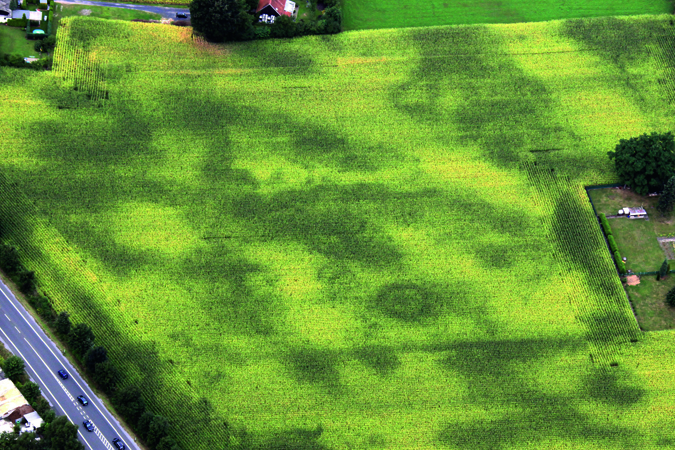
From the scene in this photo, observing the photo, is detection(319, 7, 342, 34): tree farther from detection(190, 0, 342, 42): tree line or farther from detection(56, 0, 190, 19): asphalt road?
detection(56, 0, 190, 19): asphalt road

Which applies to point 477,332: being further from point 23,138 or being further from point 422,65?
point 23,138

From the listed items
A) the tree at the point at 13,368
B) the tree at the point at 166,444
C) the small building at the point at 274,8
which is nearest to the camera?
the tree at the point at 166,444

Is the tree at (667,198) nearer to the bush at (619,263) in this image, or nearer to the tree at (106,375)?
the bush at (619,263)

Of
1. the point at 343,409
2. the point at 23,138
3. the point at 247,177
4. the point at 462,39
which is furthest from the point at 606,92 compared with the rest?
the point at 23,138

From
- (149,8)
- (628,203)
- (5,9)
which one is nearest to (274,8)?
(149,8)

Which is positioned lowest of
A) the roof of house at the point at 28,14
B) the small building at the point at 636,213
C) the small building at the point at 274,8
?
the small building at the point at 636,213

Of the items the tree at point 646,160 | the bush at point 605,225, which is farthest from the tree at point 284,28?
the bush at point 605,225

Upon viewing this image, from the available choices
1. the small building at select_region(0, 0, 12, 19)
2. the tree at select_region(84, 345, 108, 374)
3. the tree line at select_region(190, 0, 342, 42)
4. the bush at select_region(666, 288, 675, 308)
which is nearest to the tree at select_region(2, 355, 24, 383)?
the tree at select_region(84, 345, 108, 374)

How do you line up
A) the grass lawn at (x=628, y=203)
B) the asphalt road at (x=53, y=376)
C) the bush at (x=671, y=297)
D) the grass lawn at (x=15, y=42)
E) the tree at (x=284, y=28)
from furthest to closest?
the tree at (x=284, y=28), the grass lawn at (x=15, y=42), the grass lawn at (x=628, y=203), the bush at (x=671, y=297), the asphalt road at (x=53, y=376)
